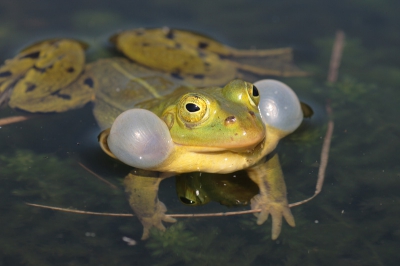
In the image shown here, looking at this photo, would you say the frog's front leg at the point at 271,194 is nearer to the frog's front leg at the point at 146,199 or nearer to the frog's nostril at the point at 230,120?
the frog's front leg at the point at 146,199

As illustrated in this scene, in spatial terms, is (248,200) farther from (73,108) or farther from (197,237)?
(73,108)

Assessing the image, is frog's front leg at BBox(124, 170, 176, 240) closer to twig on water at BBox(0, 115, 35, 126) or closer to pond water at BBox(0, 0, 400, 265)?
pond water at BBox(0, 0, 400, 265)

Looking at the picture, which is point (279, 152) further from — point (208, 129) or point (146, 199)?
point (146, 199)

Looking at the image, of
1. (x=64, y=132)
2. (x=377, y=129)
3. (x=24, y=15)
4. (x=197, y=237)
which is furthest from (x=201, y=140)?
(x=24, y=15)

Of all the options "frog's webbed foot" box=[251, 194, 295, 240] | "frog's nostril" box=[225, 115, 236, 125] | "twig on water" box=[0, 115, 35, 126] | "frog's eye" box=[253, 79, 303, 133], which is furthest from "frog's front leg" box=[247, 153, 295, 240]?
"twig on water" box=[0, 115, 35, 126]

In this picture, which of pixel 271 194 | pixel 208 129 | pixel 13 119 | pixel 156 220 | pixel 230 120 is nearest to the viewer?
pixel 230 120

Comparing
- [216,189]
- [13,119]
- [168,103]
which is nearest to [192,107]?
[168,103]

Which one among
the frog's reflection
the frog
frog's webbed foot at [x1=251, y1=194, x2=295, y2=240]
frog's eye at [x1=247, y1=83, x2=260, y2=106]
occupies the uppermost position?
frog's eye at [x1=247, y1=83, x2=260, y2=106]

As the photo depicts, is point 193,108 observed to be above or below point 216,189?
above
